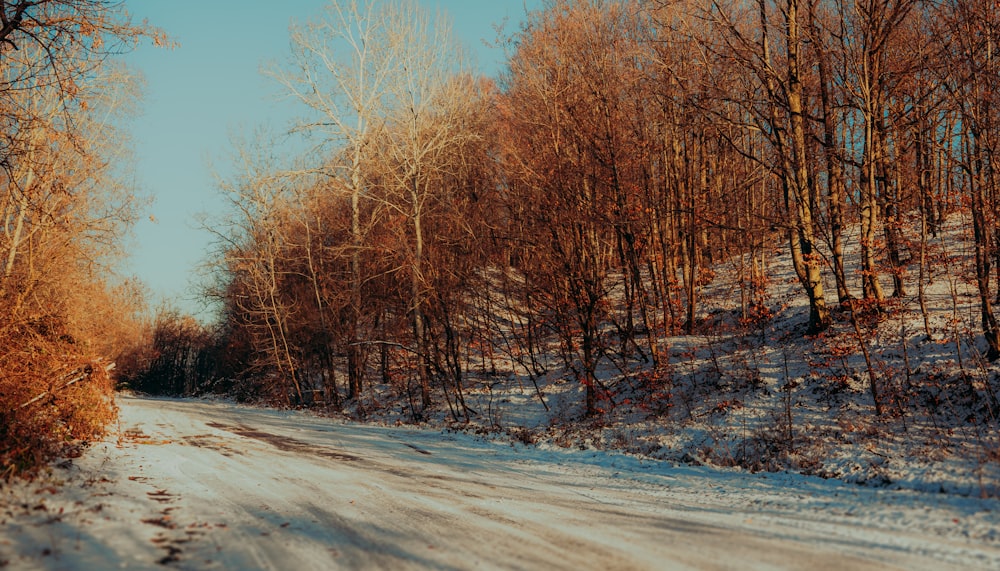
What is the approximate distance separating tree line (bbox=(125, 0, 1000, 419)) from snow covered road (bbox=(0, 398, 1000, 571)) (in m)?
6.45

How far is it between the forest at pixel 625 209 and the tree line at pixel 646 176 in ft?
0.46

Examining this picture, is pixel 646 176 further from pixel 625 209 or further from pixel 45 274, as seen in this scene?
pixel 45 274

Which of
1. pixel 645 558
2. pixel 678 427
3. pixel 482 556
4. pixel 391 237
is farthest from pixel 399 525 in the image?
pixel 391 237

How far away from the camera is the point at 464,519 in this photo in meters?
7.16

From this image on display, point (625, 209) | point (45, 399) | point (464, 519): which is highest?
point (625, 209)

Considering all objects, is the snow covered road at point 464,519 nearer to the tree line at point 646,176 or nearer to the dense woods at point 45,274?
the dense woods at point 45,274

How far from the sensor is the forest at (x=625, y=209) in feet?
39.4

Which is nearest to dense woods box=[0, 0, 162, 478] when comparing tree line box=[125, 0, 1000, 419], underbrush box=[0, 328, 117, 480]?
underbrush box=[0, 328, 117, 480]

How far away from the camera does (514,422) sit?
61.1 feet

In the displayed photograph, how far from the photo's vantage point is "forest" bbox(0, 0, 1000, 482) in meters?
12.0

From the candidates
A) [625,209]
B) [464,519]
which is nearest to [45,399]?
[464,519]

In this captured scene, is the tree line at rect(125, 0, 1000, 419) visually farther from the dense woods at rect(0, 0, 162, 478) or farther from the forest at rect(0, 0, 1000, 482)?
the dense woods at rect(0, 0, 162, 478)

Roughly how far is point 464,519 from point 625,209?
13080 mm

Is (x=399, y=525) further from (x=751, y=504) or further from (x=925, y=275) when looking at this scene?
(x=925, y=275)
